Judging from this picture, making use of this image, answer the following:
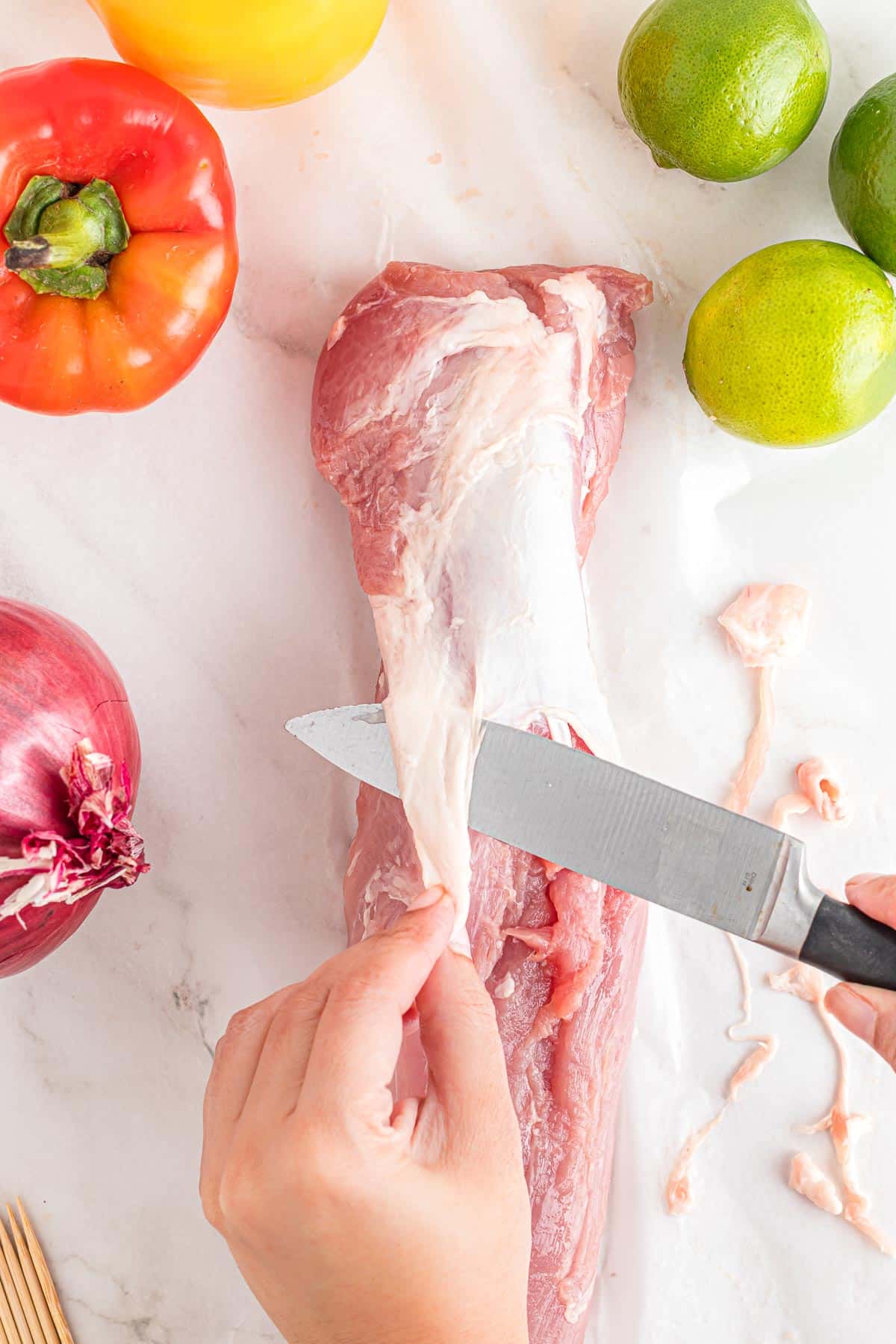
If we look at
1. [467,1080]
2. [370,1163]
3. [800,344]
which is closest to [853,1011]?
[467,1080]

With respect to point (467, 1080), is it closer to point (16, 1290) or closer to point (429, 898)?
point (429, 898)

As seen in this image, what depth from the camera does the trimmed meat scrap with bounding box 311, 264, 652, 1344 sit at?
4.59 ft

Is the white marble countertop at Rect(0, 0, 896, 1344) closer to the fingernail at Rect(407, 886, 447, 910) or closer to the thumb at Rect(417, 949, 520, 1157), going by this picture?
the fingernail at Rect(407, 886, 447, 910)

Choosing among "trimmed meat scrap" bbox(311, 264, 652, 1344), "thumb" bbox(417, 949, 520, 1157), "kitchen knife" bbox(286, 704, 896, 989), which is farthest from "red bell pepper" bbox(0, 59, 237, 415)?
"thumb" bbox(417, 949, 520, 1157)

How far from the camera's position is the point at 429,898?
4.25 feet

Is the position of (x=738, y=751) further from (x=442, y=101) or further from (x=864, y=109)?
(x=442, y=101)

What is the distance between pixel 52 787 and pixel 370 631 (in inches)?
20.6

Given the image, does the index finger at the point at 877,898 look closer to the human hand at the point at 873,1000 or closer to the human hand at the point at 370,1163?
the human hand at the point at 873,1000

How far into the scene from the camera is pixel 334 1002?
1097 mm

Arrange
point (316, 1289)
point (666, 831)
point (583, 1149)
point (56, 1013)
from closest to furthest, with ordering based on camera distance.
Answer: point (316, 1289) → point (666, 831) → point (583, 1149) → point (56, 1013)

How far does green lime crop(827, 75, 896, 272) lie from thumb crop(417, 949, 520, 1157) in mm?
1003

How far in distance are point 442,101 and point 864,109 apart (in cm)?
56

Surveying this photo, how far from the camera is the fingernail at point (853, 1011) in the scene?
113 centimetres

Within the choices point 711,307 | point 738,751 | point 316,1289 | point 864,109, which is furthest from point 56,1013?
point 864,109
